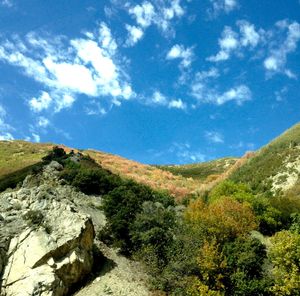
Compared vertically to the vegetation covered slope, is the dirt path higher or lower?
lower

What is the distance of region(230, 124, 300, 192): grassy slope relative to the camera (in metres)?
79.3

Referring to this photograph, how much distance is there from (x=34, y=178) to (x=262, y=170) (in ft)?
157

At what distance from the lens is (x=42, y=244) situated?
3238cm

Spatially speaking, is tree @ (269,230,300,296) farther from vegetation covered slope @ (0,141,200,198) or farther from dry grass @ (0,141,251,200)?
vegetation covered slope @ (0,141,200,198)

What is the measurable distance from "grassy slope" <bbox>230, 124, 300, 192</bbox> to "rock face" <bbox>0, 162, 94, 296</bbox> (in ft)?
154

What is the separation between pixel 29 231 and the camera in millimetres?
33750

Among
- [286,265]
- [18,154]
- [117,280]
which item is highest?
[18,154]

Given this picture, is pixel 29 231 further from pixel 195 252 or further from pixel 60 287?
pixel 195 252

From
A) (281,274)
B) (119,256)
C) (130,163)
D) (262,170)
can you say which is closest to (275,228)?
(281,274)

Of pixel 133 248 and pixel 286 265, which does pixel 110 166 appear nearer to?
pixel 133 248

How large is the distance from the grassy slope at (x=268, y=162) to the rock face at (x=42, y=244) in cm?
4689

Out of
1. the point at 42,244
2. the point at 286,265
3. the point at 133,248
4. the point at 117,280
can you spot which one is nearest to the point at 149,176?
the point at 133,248

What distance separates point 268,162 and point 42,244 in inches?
2491

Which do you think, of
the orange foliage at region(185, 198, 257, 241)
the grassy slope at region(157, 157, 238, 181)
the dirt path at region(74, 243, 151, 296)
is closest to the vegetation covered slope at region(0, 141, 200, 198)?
the orange foliage at region(185, 198, 257, 241)
